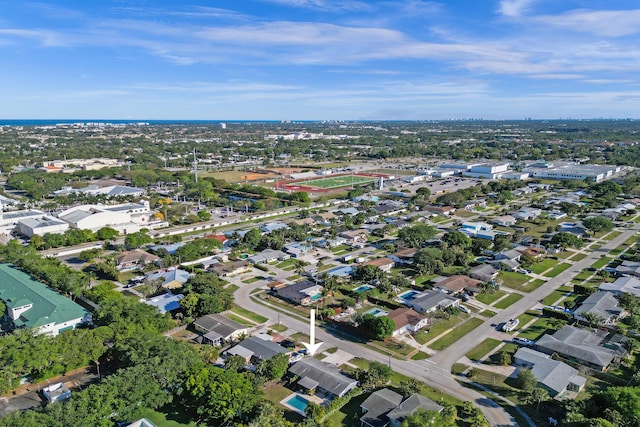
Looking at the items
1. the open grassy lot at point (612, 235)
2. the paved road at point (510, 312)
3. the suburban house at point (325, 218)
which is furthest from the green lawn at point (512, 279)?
the suburban house at point (325, 218)

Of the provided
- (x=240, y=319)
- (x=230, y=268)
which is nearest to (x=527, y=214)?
(x=230, y=268)

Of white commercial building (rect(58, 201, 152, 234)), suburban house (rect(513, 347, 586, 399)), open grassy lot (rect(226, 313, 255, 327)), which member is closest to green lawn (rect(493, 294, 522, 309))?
suburban house (rect(513, 347, 586, 399))

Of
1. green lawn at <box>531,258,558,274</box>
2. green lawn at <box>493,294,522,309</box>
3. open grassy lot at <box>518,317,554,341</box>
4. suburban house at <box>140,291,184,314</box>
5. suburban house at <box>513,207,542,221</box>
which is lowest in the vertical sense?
open grassy lot at <box>518,317,554,341</box>

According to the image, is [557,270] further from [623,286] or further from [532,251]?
[623,286]

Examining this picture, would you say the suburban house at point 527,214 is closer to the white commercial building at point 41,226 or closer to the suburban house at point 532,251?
the suburban house at point 532,251

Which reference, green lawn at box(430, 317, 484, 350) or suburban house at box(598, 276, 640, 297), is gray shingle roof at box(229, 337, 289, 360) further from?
suburban house at box(598, 276, 640, 297)
